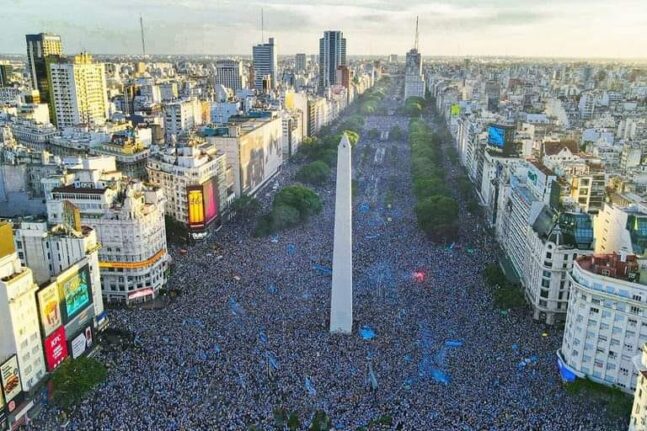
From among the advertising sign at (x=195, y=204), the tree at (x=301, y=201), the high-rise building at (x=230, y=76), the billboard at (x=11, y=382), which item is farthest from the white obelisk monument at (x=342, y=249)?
the high-rise building at (x=230, y=76)

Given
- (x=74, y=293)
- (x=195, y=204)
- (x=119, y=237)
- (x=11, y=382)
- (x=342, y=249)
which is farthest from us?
(x=195, y=204)

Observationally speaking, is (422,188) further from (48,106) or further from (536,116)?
(48,106)

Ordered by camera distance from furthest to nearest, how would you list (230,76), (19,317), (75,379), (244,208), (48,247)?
(230,76)
(244,208)
(48,247)
(75,379)
(19,317)

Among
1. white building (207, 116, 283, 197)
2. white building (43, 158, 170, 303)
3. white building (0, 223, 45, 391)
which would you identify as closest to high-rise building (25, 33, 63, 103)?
white building (207, 116, 283, 197)

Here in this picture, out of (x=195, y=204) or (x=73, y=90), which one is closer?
(x=195, y=204)

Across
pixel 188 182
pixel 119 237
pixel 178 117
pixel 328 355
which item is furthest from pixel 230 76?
pixel 328 355

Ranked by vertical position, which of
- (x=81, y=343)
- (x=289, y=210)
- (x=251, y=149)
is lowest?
(x=81, y=343)

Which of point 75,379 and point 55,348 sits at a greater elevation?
→ point 55,348

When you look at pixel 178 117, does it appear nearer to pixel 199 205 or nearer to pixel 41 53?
pixel 41 53
